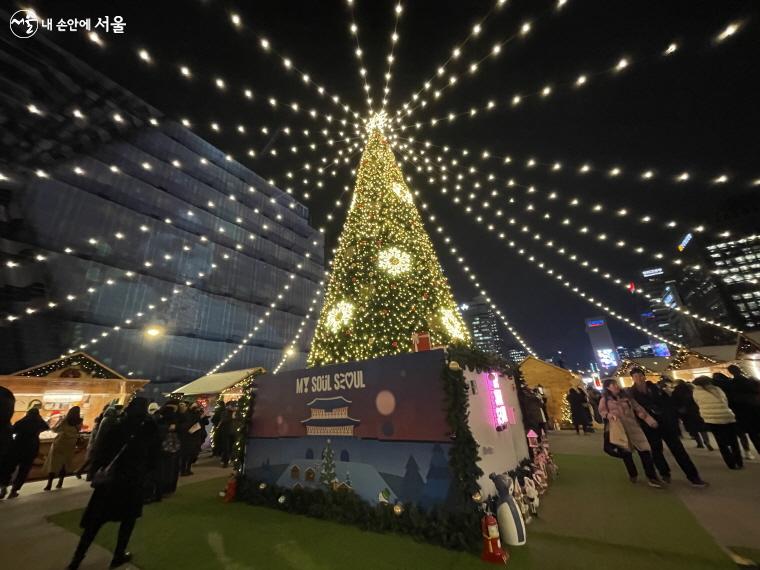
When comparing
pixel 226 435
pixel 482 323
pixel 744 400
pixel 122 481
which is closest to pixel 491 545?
pixel 122 481

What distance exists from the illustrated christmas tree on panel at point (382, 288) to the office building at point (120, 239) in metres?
10.8

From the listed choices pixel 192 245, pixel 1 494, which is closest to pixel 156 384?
pixel 192 245

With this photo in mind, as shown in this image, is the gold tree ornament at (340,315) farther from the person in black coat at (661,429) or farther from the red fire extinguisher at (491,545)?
the person in black coat at (661,429)

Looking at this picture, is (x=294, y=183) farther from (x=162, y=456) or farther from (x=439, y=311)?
(x=162, y=456)

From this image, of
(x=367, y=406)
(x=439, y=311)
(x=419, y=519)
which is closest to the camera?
(x=419, y=519)

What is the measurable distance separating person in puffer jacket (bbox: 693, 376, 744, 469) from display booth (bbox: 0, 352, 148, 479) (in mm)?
14731

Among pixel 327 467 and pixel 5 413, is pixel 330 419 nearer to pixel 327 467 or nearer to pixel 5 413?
pixel 327 467

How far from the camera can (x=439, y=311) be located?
20.2 feet

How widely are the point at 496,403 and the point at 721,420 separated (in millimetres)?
4258

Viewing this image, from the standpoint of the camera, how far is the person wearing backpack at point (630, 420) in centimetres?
419

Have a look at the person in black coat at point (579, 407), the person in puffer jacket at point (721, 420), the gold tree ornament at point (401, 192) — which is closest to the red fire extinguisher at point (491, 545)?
the person in puffer jacket at point (721, 420)

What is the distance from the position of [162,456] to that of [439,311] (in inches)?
229

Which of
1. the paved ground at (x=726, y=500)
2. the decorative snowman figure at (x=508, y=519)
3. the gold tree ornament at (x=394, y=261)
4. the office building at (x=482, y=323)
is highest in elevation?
the office building at (x=482, y=323)

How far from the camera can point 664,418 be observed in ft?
14.0
